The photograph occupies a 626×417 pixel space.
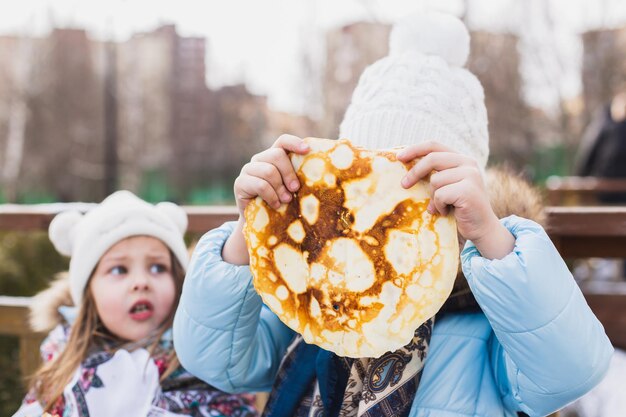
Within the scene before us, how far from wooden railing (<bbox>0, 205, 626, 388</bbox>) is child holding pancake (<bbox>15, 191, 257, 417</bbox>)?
0.78ft

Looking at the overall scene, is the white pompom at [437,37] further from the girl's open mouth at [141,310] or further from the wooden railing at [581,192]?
the wooden railing at [581,192]

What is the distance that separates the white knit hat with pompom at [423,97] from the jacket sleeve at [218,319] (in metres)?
0.39

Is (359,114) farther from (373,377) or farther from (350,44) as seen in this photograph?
(350,44)

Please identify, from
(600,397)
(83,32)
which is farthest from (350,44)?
(600,397)

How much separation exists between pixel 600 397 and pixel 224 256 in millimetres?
1450

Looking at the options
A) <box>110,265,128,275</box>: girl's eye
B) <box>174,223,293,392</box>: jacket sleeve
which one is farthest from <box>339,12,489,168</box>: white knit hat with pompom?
<box>110,265,128,275</box>: girl's eye

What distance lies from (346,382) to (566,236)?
32.9 inches

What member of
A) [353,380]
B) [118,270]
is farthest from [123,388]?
[353,380]

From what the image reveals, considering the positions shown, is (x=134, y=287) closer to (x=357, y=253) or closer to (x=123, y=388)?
(x=123, y=388)

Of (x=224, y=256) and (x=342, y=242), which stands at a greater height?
(x=342, y=242)

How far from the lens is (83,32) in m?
19.2

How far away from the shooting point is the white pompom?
149 centimetres

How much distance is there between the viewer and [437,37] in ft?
4.90

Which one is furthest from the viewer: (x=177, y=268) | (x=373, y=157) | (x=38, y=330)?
(x=38, y=330)
